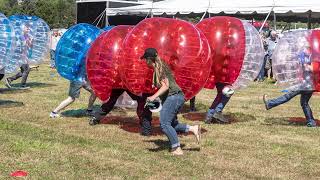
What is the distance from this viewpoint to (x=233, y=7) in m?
20.1

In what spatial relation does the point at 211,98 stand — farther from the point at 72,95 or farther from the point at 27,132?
the point at 27,132

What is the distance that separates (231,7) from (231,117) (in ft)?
31.6

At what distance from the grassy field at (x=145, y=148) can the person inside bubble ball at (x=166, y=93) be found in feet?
1.14

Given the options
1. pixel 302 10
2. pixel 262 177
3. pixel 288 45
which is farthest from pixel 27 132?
pixel 302 10

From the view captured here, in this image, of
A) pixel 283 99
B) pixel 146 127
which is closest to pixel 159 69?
pixel 146 127

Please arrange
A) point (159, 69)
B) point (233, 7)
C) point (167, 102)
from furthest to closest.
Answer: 1. point (233, 7)
2. point (167, 102)
3. point (159, 69)

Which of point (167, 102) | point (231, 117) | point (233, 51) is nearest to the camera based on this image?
point (167, 102)

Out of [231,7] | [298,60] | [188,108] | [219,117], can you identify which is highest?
[298,60]

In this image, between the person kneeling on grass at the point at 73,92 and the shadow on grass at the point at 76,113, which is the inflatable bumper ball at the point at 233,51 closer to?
the person kneeling on grass at the point at 73,92

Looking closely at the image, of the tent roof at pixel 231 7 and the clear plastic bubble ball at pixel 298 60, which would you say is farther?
the tent roof at pixel 231 7

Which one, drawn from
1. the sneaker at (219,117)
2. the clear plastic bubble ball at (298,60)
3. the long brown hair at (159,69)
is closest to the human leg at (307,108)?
the clear plastic bubble ball at (298,60)

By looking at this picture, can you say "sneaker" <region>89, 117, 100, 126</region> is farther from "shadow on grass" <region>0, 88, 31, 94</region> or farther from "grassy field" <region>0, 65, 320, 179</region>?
"shadow on grass" <region>0, 88, 31, 94</region>

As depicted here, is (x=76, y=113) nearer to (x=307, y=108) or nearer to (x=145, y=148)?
(x=145, y=148)

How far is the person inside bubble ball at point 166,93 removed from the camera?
7340mm
